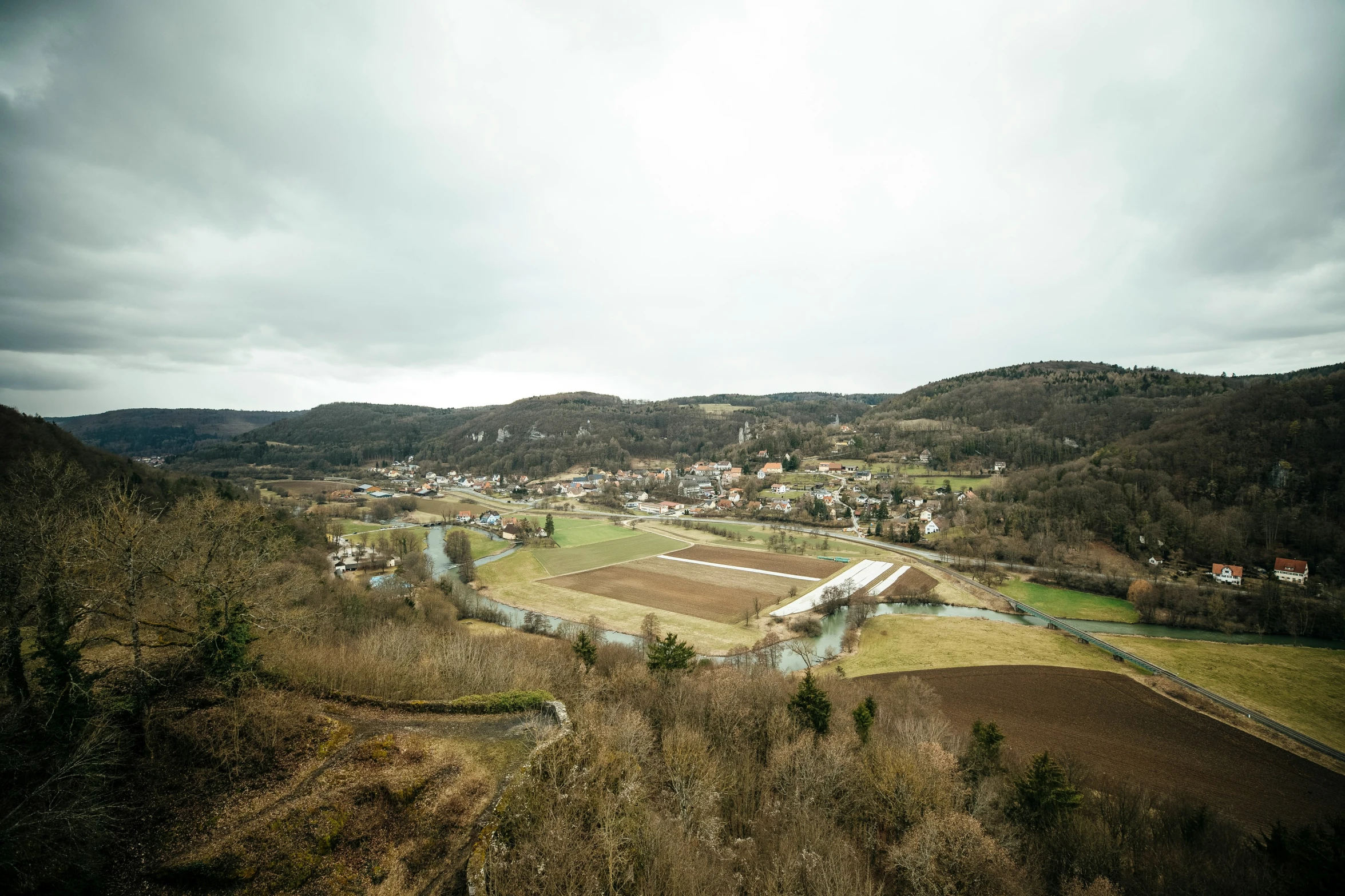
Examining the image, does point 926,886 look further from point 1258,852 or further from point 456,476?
point 456,476

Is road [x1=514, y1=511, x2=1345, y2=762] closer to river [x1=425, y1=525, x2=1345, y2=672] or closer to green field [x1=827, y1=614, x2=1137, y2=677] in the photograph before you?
green field [x1=827, y1=614, x2=1137, y2=677]

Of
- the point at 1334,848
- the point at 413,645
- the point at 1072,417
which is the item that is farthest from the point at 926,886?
the point at 1072,417

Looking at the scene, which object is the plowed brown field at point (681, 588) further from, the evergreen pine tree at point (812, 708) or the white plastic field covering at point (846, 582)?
the evergreen pine tree at point (812, 708)

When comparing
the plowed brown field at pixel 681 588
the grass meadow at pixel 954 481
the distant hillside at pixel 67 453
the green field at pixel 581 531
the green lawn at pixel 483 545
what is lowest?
the plowed brown field at pixel 681 588

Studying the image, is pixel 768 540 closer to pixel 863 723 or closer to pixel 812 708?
pixel 812 708

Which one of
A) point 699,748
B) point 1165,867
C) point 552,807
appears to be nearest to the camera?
point 552,807

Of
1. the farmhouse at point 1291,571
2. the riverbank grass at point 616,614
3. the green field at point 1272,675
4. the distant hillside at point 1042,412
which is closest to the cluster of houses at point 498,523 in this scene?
the riverbank grass at point 616,614

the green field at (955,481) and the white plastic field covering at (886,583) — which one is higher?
the green field at (955,481)
